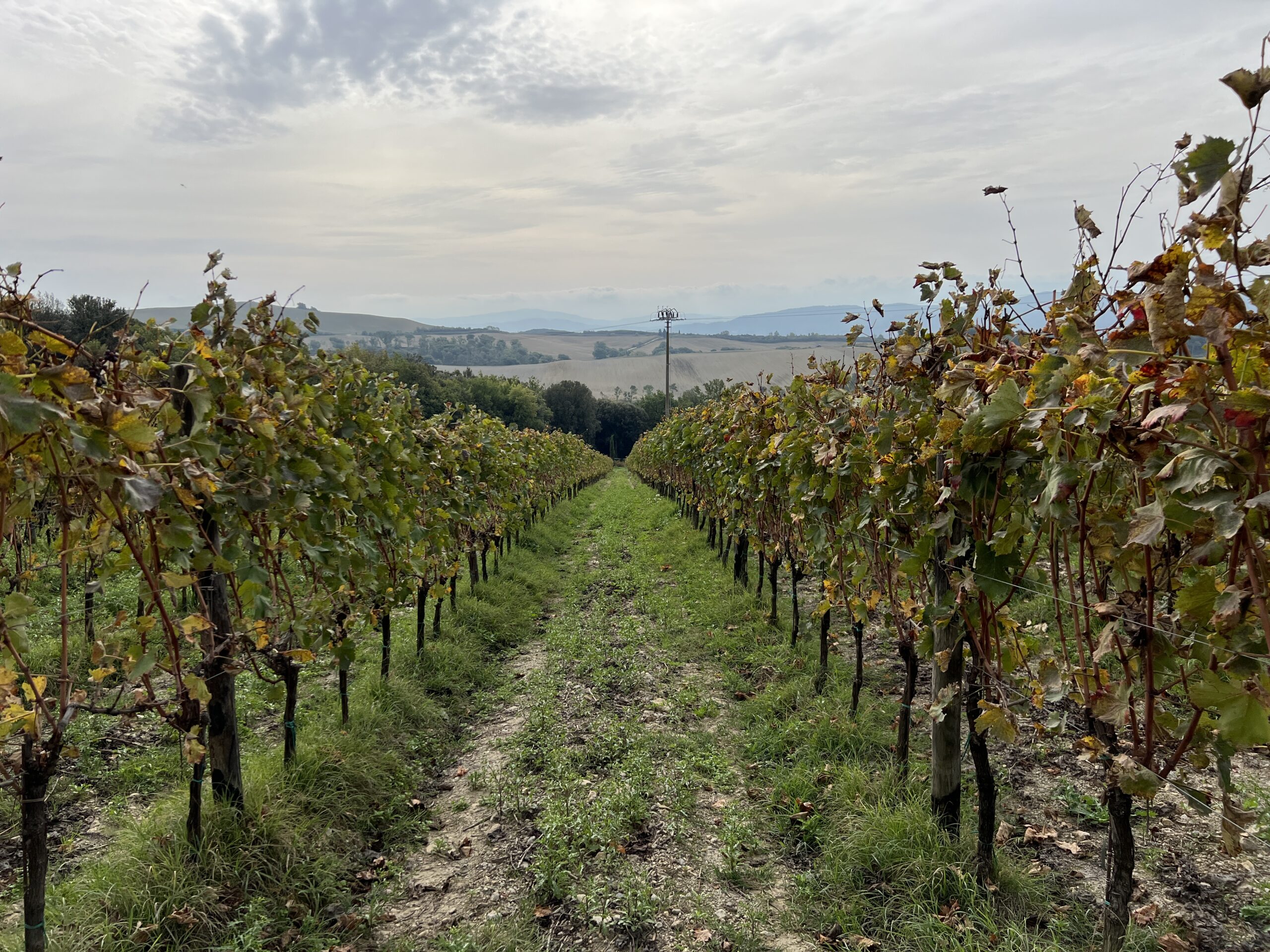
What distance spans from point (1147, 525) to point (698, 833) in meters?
3.59

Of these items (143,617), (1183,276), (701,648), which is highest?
(1183,276)

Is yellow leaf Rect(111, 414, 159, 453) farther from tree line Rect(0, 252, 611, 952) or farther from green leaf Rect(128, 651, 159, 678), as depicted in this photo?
green leaf Rect(128, 651, 159, 678)

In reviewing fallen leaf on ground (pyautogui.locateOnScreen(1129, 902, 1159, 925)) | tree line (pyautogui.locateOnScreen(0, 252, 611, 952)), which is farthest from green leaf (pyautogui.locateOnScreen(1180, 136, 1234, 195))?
fallen leaf on ground (pyautogui.locateOnScreen(1129, 902, 1159, 925))

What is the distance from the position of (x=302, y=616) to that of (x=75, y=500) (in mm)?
2091

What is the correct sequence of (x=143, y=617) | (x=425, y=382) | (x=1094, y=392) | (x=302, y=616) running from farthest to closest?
1. (x=425, y=382)
2. (x=302, y=616)
3. (x=143, y=617)
4. (x=1094, y=392)

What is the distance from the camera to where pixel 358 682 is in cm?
664

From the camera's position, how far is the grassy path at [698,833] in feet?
11.7

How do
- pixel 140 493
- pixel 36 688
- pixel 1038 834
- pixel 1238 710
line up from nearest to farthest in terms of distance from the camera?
pixel 1238 710 < pixel 140 493 < pixel 36 688 < pixel 1038 834

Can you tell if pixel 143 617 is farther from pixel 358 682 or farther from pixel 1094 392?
pixel 358 682

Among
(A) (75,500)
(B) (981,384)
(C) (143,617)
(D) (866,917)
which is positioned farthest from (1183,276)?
(A) (75,500)

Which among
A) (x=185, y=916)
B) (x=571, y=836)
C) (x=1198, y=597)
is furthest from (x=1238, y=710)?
(x=185, y=916)

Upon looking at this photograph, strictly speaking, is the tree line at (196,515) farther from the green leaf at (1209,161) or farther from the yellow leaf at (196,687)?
the green leaf at (1209,161)

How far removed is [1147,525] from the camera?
1879 millimetres

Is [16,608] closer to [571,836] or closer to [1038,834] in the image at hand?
[571,836]
